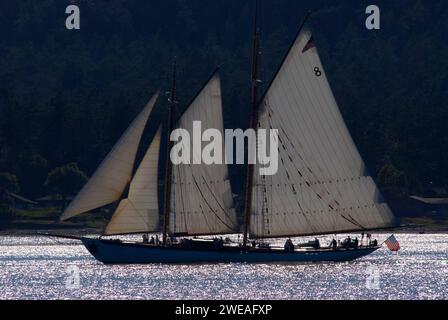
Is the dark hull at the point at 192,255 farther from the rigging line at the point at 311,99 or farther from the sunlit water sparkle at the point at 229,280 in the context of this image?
the rigging line at the point at 311,99

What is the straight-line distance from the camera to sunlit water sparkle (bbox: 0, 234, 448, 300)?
89062 mm

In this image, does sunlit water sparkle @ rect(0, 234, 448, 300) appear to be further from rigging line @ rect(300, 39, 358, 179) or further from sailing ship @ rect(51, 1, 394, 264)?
rigging line @ rect(300, 39, 358, 179)

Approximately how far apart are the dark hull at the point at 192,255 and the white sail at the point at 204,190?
6.44 ft

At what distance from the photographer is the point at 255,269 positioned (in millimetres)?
107125

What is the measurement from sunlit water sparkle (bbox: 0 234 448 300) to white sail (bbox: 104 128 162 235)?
10.4 ft

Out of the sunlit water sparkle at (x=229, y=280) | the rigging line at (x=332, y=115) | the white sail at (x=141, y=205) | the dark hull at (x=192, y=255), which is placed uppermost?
the rigging line at (x=332, y=115)

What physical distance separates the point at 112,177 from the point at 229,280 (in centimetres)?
1129

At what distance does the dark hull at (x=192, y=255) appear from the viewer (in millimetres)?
107938

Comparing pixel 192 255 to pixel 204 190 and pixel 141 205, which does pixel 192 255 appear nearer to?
pixel 204 190
